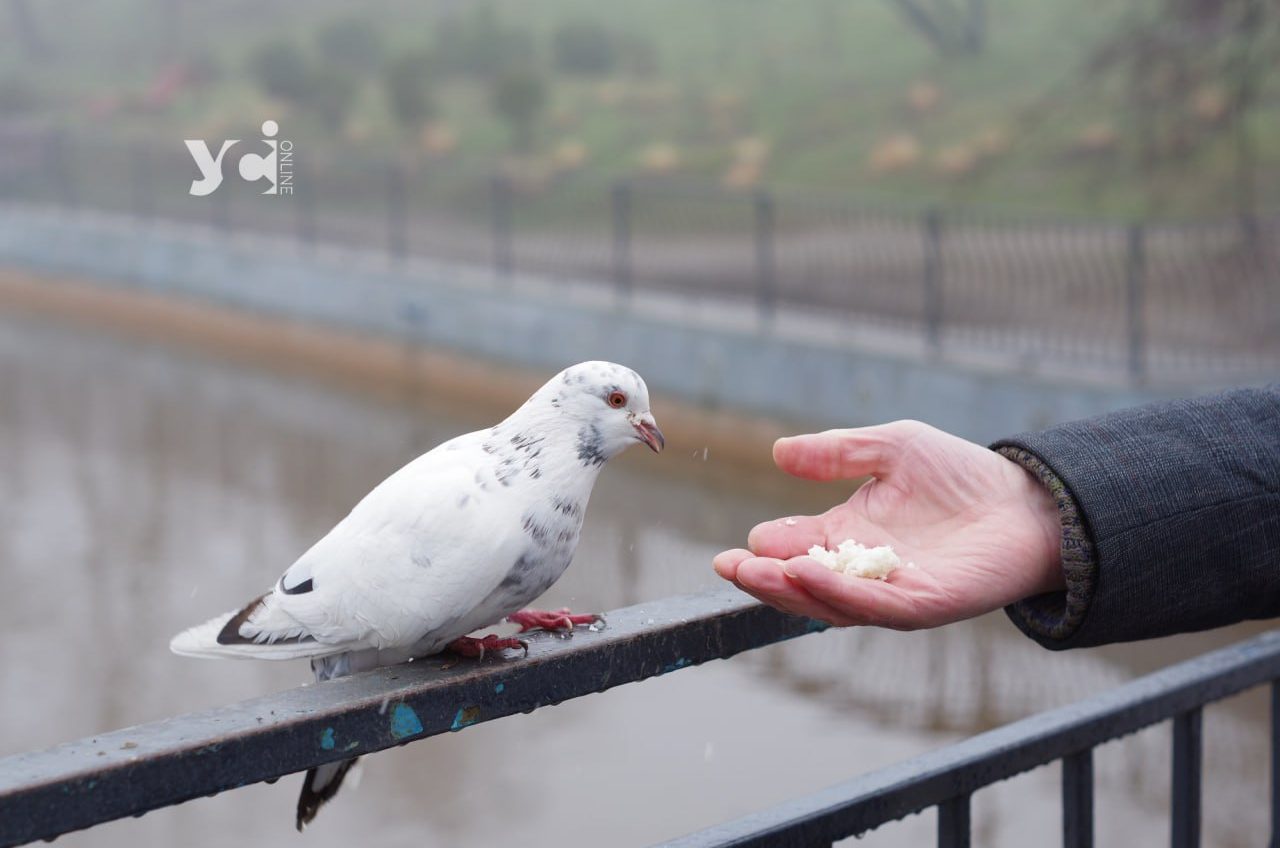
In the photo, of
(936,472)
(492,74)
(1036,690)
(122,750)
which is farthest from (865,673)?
(492,74)

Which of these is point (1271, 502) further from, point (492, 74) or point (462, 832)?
point (492, 74)

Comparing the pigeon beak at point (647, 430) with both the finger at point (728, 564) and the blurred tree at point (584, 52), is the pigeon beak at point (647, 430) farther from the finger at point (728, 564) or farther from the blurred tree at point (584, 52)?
the blurred tree at point (584, 52)

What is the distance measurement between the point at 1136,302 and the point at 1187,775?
558 cm

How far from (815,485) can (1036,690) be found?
1.96 metres

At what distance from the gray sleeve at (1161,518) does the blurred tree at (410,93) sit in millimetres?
18351

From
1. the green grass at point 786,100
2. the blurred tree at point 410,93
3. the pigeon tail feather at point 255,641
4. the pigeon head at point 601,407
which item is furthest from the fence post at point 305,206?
the pigeon head at point 601,407

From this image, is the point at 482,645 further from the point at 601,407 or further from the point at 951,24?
the point at 951,24

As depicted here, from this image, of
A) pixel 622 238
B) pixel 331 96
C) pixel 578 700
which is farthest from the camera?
pixel 331 96

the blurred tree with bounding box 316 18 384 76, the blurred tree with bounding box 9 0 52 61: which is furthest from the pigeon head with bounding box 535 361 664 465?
the blurred tree with bounding box 9 0 52 61

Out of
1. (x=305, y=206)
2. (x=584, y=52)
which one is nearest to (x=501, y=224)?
(x=305, y=206)

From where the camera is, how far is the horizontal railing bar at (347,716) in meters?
1.09

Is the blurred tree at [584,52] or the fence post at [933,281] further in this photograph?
the blurred tree at [584,52]

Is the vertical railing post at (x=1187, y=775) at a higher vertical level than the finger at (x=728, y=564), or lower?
lower

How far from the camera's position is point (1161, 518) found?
1.52 m
